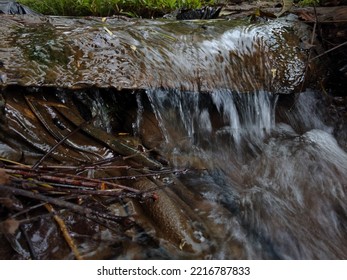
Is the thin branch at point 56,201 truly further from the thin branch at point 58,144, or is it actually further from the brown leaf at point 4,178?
the thin branch at point 58,144

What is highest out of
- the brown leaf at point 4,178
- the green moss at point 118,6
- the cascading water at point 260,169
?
the green moss at point 118,6

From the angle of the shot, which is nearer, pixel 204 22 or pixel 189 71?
pixel 189 71

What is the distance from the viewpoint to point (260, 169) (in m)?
2.59

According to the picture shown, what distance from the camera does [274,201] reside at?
2.24 metres

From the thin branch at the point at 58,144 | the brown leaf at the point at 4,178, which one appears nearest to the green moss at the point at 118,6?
the thin branch at the point at 58,144

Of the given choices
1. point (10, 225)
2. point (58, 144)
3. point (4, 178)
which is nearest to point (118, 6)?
point (58, 144)

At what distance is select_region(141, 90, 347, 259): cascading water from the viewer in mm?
1923

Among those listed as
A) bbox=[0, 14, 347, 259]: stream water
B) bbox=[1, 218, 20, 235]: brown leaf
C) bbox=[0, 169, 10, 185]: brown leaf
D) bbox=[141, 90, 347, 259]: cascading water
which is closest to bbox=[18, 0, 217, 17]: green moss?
bbox=[0, 14, 347, 259]: stream water

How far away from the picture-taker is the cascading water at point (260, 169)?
6.31 ft

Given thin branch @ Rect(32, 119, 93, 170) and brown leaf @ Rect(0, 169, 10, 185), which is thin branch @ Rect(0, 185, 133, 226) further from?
thin branch @ Rect(32, 119, 93, 170)
